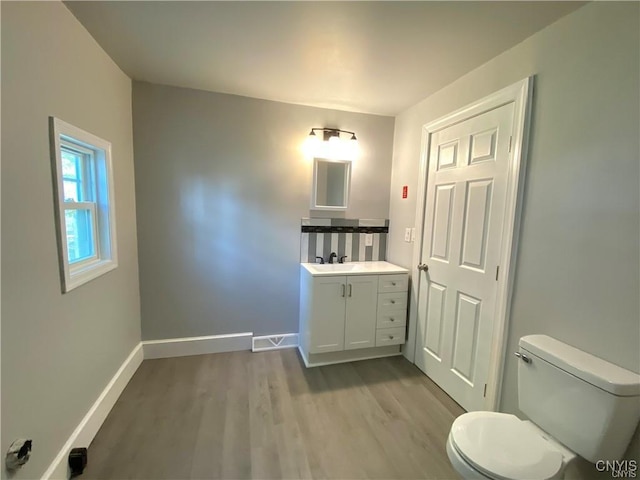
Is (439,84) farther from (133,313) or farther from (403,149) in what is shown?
(133,313)

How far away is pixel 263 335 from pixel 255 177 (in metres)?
1.47

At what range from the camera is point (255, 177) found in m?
2.54

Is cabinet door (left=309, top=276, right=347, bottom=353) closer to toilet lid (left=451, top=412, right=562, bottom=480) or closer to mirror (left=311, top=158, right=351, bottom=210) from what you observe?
mirror (left=311, top=158, right=351, bottom=210)

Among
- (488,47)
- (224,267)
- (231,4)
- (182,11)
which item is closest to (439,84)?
(488,47)

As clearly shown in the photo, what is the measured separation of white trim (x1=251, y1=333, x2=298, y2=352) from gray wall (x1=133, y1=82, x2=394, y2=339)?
0.06 m

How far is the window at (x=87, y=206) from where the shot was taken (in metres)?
1.53

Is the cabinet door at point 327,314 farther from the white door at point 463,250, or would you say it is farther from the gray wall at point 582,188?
the gray wall at point 582,188

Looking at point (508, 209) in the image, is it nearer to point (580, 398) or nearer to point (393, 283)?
point (580, 398)

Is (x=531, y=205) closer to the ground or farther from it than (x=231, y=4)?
closer to the ground

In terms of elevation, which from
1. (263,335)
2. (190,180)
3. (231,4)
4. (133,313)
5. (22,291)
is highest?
(231,4)

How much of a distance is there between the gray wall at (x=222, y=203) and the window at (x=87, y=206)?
487 mm

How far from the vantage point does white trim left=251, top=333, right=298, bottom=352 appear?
2699 mm

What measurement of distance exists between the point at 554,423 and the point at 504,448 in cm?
29

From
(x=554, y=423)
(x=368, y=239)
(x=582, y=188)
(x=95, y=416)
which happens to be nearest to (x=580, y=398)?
(x=554, y=423)
